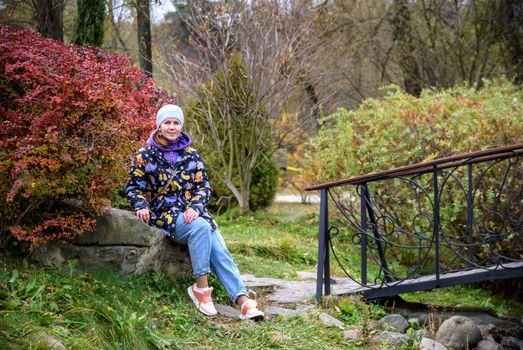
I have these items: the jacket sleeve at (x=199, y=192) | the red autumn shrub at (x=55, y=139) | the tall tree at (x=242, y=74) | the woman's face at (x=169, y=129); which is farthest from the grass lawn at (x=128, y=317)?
the tall tree at (x=242, y=74)

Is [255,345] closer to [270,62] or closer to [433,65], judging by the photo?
[270,62]

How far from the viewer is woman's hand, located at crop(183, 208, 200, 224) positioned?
15.0 ft

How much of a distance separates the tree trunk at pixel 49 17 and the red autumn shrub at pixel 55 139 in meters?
4.15

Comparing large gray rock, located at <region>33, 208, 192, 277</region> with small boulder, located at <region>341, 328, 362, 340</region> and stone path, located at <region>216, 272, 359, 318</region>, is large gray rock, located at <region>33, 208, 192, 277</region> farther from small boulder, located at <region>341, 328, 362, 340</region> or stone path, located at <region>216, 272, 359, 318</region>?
small boulder, located at <region>341, 328, 362, 340</region>

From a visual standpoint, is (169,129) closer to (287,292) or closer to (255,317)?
(255,317)

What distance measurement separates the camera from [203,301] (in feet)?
15.1

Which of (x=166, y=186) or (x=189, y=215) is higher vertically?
(x=166, y=186)

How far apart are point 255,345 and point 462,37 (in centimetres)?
1299

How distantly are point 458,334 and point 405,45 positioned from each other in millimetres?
11367

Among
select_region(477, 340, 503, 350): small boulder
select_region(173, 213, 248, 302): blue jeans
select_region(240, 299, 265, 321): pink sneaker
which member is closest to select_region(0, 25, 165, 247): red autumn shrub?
select_region(173, 213, 248, 302): blue jeans

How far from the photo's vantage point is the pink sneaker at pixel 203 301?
4.54 metres

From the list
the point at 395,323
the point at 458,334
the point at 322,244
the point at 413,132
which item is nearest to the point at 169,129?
the point at 322,244

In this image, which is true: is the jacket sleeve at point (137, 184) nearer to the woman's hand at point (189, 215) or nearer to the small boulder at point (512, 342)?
the woman's hand at point (189, 215)

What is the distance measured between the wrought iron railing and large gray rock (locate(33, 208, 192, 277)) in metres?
1.52
